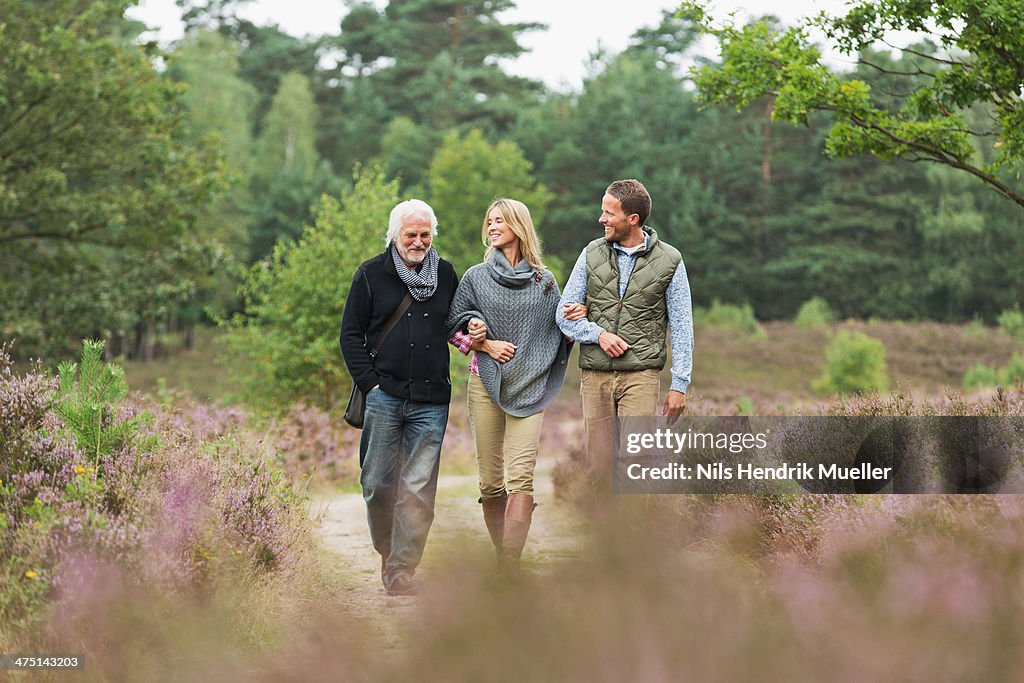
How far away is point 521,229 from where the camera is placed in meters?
6.21

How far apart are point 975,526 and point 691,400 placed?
5.34m

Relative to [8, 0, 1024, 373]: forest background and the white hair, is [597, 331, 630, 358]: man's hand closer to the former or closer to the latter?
the white hair

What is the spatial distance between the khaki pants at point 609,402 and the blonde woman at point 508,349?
0.29 metres

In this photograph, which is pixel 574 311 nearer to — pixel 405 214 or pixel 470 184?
pixel 405 214

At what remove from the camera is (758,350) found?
137 feet

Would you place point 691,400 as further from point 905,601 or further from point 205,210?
point 205,210

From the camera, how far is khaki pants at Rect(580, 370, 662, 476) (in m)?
5.93

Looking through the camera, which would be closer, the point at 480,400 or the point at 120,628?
the point at 120,628

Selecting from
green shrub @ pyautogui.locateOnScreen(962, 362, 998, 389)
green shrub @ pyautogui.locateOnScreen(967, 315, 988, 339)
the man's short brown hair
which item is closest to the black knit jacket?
the man's short brown hair

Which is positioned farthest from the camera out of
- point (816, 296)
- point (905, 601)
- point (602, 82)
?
point (602, 82)

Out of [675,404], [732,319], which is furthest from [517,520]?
[732,319]

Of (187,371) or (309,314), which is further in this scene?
(187,371)

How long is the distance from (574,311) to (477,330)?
1.84 feet

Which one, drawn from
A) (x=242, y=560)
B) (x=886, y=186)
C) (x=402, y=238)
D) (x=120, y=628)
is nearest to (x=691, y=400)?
(x=402, y=238)
